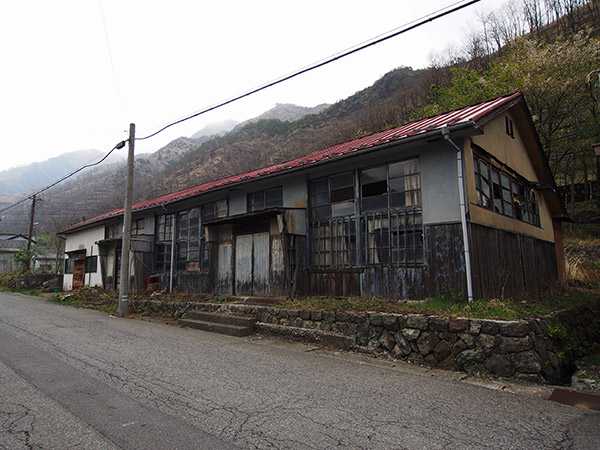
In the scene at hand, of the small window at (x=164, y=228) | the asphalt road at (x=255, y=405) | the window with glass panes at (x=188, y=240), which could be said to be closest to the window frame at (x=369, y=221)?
the asphalt road at (x=255, y=405)

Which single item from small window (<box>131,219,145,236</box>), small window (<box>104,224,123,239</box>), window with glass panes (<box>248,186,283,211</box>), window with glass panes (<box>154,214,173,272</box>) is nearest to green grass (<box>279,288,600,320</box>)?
window with glass panes (<box>248,186,283,211</box>)

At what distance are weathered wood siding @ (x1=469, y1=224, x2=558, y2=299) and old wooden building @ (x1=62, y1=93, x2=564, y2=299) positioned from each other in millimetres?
43

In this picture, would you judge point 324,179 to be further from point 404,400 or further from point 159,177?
point 159,177

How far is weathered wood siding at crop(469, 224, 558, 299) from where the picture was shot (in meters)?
7.53

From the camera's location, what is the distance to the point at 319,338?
298 inches

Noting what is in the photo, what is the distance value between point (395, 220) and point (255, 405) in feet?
18.7

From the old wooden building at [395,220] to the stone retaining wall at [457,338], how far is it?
1.39m

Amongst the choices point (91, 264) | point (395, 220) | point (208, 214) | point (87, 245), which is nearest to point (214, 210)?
point (208, 214)

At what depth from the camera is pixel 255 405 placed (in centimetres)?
402

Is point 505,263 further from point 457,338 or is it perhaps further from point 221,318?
point 221,318

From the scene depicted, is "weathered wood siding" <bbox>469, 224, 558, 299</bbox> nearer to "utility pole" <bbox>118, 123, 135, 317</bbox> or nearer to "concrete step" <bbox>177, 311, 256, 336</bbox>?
"concrete step" <bbox>177, 311, 256, 336</bbox>

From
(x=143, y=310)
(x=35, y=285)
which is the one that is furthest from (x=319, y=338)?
(x=35, y=285)

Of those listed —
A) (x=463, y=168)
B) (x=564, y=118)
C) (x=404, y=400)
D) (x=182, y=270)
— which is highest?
(x=564, y=118)

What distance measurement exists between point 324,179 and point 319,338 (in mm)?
4535
